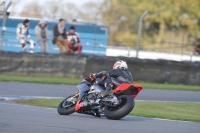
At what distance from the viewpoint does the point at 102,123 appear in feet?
35.0

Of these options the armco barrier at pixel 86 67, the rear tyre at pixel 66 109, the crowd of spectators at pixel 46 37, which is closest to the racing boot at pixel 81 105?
the rear tyre at pixel 66 109

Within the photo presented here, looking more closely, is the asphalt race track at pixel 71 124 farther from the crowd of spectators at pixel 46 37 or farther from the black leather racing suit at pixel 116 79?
the crowd of spectators at pixel 46 37

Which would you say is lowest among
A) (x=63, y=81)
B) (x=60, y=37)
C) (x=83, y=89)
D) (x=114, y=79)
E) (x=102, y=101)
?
(x=63, y=81)

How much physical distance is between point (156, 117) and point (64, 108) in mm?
2057

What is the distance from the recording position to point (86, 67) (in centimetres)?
2392

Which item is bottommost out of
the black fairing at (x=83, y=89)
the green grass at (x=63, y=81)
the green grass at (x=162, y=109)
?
the green grass at (x=63, y=81)

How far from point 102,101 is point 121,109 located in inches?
22.9

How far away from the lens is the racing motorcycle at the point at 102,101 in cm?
1120

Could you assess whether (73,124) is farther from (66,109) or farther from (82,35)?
(82,35)

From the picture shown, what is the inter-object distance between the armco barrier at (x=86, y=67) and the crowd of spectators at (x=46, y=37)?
3812mm

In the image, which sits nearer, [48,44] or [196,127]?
[196,127]

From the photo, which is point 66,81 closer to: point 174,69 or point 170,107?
point 174,69

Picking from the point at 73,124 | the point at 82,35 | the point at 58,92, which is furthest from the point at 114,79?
the point at 82,35

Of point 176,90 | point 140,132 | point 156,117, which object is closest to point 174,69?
point 176,90
